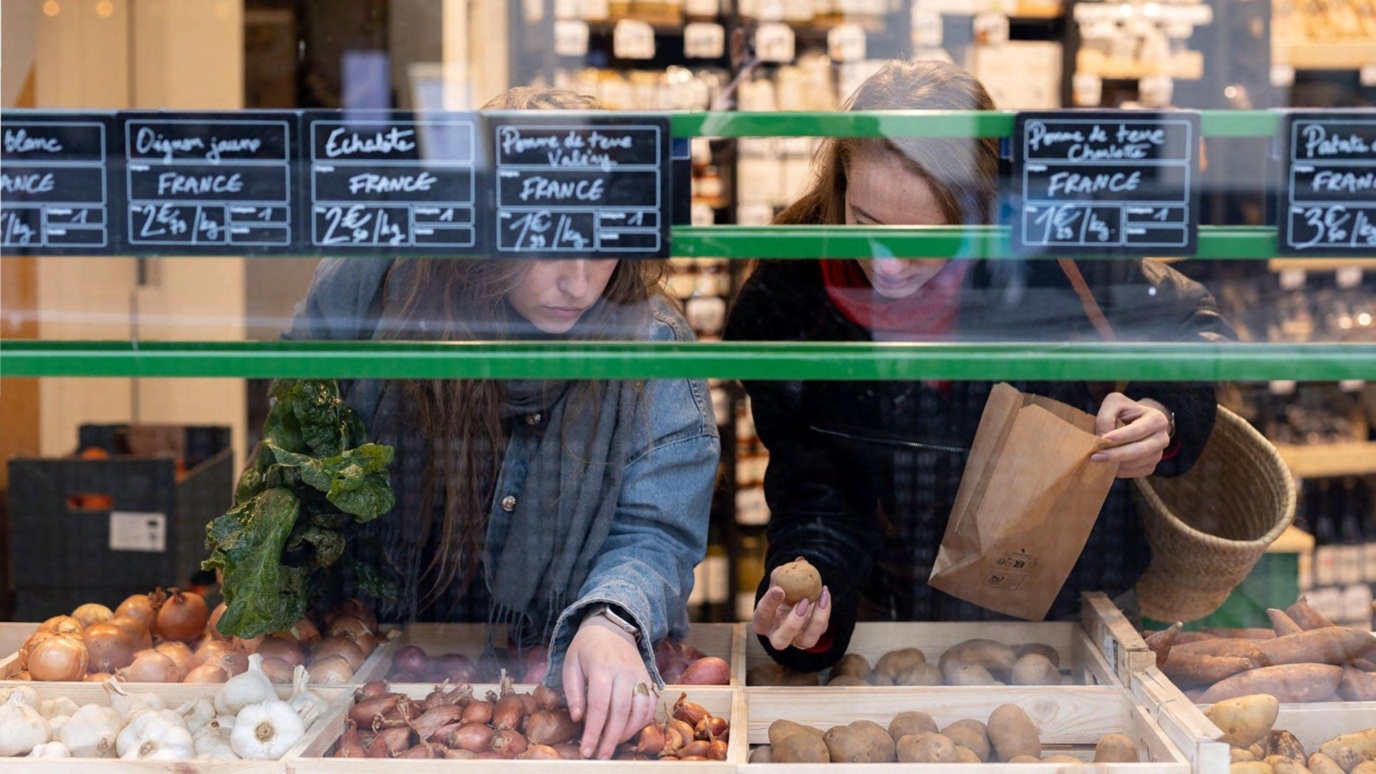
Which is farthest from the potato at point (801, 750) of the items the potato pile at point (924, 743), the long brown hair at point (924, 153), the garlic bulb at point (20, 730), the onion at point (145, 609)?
the onion at point (145, 609)

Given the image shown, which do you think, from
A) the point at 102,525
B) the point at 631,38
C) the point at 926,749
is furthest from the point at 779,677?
the point at 631,38

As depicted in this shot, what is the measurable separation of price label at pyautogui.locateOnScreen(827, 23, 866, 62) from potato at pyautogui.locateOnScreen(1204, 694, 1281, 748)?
298cm

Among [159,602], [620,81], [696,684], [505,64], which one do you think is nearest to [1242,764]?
[696,684]

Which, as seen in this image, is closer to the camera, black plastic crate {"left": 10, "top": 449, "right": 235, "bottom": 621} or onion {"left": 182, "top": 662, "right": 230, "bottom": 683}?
onion {"left": 182, "top": 662, "right": 230, "bottom": 683}

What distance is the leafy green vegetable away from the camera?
5.03 feet

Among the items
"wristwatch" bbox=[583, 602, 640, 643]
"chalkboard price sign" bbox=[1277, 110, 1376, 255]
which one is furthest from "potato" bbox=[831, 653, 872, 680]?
"chalkboard price sign" bbox=[1277, 110, 1376, 255]

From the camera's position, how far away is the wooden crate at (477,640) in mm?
1714

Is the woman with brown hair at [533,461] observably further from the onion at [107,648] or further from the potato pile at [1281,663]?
the potato pile at [1281,663]

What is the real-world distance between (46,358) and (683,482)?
0.80m

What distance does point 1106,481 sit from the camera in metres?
1.55

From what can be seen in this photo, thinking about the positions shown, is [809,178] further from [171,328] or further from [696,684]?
[171,328]

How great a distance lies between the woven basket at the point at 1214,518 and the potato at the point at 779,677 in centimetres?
58

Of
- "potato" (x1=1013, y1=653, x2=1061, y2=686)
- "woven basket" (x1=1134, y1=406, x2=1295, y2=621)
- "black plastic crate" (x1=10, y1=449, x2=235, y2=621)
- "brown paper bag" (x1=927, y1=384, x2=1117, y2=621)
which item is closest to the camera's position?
"brown paper bag" (x1=927, y1=384, x2=1117, y2=621)

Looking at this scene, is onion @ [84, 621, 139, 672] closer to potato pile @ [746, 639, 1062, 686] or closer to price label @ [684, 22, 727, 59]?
potato pile @ [746, 639, 1062, 686]
